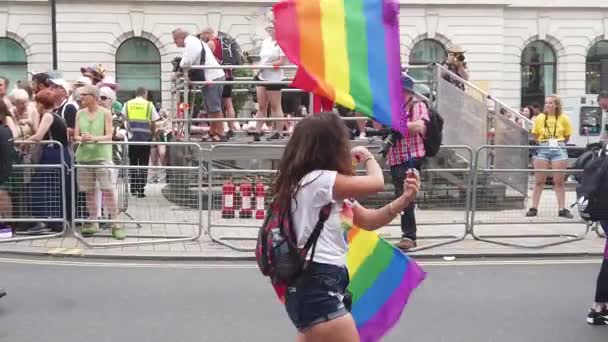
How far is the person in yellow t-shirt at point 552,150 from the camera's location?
11.1 meters

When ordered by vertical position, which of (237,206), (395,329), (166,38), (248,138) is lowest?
(395,329)

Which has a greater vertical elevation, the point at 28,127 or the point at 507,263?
the point at 28,127

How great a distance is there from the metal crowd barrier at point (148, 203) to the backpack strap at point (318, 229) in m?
6.14

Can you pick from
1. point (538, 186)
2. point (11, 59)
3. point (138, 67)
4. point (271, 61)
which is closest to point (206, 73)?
point (271, 61)

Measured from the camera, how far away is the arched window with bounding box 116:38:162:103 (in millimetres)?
33594

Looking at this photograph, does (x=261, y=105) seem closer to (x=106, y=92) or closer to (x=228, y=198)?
(x=106, y=92)

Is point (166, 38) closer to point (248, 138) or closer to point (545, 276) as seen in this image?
point (248, 138)

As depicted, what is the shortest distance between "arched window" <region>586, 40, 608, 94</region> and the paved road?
29612 mm

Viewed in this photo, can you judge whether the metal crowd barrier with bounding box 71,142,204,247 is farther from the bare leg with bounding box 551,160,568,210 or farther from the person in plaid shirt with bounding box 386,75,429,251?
the bare leg with bounding box 551,160,568,210

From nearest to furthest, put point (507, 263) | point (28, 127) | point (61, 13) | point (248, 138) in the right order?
point (507, 263), point (28, 127), point (248, 138), point (61, 13)

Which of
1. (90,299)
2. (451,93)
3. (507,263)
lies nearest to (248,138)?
(451,93)

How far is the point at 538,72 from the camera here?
1428 inches

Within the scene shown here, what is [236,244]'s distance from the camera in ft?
32.4

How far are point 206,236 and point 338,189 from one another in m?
6.80
